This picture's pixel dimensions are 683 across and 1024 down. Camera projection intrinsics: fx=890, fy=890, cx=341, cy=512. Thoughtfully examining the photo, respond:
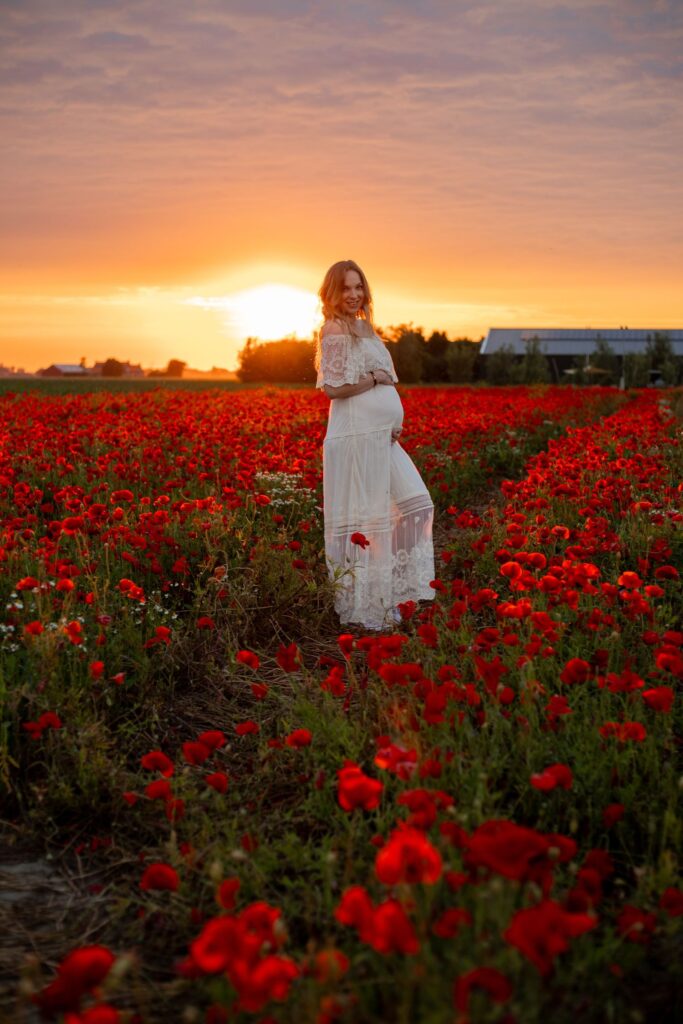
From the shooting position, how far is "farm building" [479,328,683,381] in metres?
64.7

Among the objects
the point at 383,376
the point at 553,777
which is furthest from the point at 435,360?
the point at 553,777

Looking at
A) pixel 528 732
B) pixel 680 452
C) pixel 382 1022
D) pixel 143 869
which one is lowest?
pixel 143 869

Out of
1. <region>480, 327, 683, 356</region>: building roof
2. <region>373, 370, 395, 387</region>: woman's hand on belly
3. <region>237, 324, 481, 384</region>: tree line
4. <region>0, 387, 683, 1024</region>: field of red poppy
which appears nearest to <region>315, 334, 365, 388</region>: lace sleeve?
<region>373, 370, 395, 387</region>: woman's hand on belly

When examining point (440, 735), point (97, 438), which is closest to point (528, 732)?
point (440, 735)

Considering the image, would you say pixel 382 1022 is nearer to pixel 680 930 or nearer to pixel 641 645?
pixel 680 930

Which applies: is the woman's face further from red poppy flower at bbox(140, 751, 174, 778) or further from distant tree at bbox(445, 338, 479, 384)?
distant tree at bbox(445, 338, 479, 384)

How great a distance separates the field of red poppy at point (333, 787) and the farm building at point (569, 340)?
2371 inches

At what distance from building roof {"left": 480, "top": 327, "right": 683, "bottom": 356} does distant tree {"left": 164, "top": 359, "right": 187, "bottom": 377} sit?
2359cm

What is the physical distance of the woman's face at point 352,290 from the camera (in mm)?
5398

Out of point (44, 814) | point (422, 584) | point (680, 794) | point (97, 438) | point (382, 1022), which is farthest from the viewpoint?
point (97, 438)

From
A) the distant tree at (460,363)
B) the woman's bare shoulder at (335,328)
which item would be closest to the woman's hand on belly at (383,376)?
the woman's bare shoulder at (335,328)

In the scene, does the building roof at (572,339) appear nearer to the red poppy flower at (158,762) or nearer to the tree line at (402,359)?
the tree line at (402,359)

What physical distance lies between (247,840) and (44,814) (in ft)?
3.33

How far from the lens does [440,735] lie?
330cm
